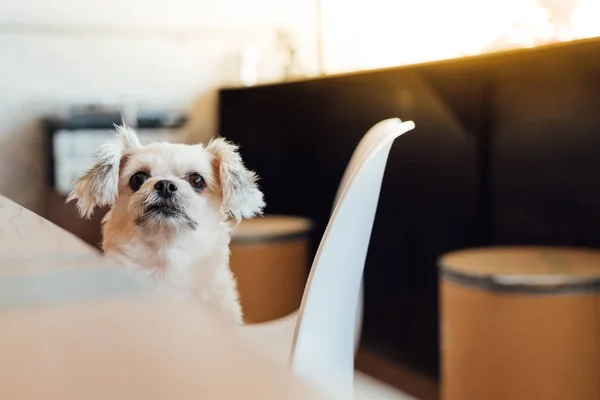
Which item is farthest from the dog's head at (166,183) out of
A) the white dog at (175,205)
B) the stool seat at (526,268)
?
the stool seat at (526,268)

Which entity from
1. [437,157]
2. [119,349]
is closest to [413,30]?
[437,157]

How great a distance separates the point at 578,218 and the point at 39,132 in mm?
651

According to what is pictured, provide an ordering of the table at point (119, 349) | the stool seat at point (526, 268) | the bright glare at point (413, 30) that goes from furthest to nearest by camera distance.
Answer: the stool seat at point (526, 268) < the bright glare at point (413, 30) < the table at point (119, 349)

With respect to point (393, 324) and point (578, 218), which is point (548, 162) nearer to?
point (578, 218)

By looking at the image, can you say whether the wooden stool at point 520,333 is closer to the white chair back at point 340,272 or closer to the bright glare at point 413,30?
the bright glare at point 413,30

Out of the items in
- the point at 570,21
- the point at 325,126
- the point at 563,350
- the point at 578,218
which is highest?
the point at 570,21

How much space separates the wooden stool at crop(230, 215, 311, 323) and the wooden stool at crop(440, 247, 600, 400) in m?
0.36

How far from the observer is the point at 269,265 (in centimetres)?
39

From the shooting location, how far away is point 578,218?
2.70ft

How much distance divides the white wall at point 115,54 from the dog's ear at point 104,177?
0.04m

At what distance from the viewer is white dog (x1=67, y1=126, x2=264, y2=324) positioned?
30 centimetres

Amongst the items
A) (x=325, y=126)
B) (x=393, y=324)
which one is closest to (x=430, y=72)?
(x=325, y=126)

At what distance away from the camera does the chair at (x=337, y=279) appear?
354mm

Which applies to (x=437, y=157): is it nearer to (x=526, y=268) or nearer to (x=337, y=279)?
(x=526, y=268)
